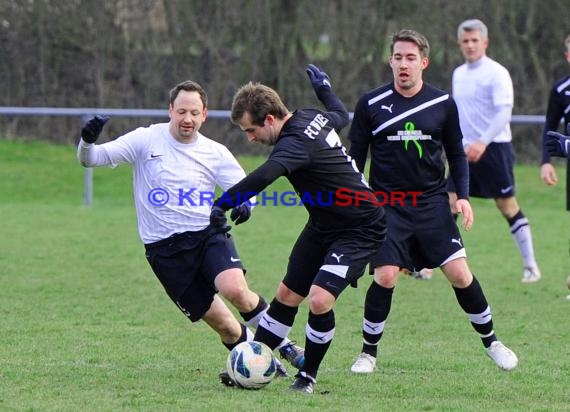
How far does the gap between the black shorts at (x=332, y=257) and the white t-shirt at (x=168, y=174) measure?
0.62 meters

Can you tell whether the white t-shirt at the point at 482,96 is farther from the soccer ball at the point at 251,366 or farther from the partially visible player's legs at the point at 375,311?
the soccer ball at the point at 251,366

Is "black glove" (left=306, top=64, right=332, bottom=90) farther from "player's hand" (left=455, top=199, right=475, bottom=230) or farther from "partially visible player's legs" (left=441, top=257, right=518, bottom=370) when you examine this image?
"partially visible player's legs" (left=441, top=257, right=518, bottom=370)

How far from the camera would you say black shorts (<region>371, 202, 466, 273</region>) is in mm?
6441

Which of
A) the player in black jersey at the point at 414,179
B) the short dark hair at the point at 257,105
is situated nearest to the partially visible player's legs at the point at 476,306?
the player in black jersey at the point at 414,179

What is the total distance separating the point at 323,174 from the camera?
5809mm

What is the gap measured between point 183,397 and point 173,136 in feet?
5.25

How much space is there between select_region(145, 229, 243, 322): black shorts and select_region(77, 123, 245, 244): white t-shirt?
0.25ft

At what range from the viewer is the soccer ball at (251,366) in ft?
18.9

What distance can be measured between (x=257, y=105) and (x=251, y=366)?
4.31 ft

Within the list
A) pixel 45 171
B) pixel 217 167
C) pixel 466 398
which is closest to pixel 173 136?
pixel 217 167

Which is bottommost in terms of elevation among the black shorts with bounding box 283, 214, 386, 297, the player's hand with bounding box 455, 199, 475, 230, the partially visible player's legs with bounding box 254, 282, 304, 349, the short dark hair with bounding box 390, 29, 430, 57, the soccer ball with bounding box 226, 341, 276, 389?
the soccer ball with bounding box 226, 341, 276, 389

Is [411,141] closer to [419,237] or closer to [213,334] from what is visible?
[419,237]

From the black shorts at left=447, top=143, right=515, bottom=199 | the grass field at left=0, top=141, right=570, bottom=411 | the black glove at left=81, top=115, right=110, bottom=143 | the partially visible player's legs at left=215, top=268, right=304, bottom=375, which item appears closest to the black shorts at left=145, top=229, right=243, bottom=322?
the partially visible player's legs at left=215, top=268, right=304, bottom=375

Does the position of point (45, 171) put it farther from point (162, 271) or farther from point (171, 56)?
point (162, 271)
